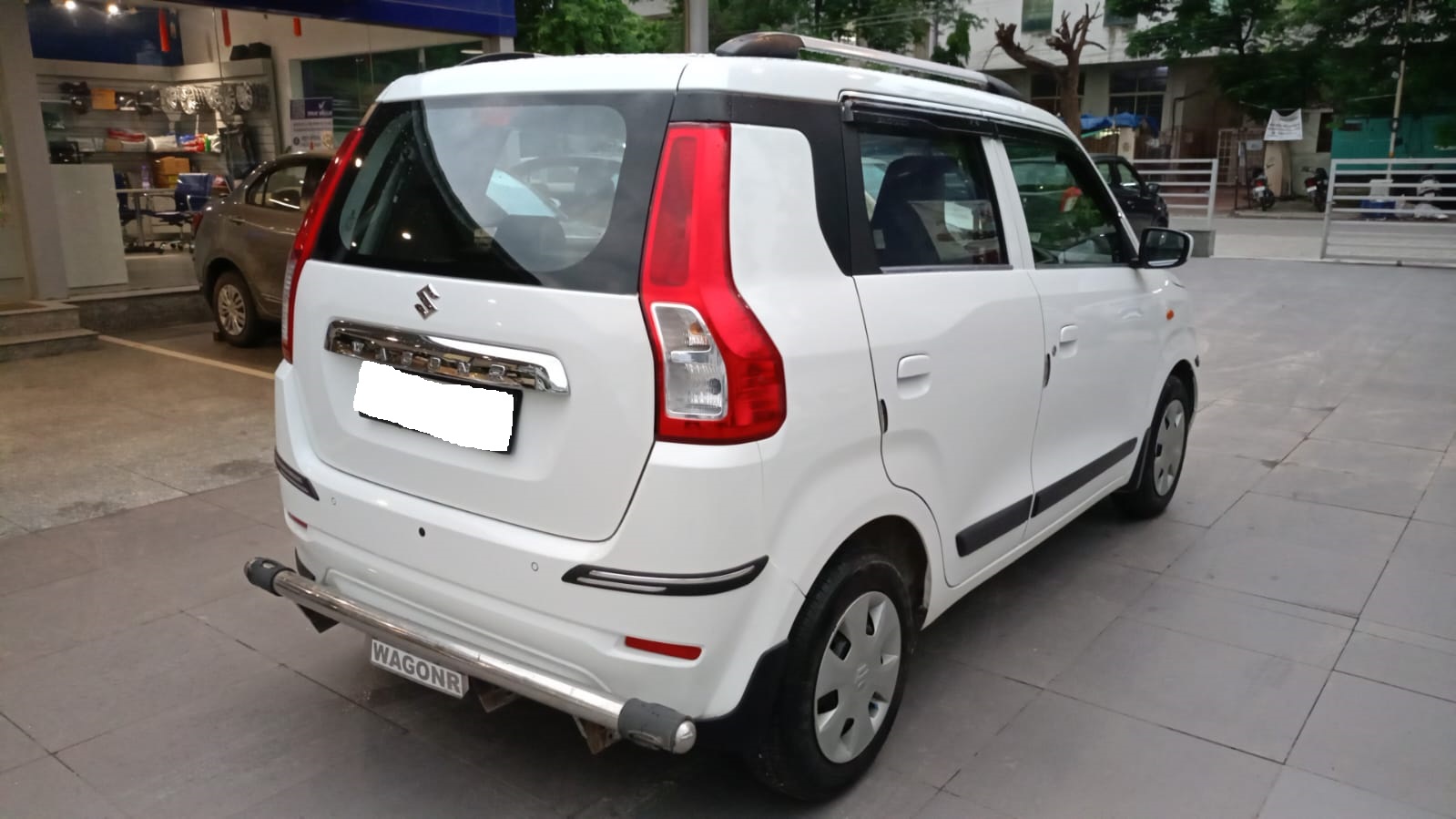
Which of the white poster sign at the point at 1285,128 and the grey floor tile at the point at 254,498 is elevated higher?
the white poster sign at the point at 1285,128

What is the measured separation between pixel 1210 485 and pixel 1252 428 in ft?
4.89

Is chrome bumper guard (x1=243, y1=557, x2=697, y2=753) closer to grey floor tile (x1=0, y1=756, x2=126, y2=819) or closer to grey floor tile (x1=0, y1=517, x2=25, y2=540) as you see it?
grey floor tile (x1=0, y1=756, x2=126, y2=819)

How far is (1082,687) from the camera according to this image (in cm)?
360

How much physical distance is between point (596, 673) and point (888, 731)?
3.51ft

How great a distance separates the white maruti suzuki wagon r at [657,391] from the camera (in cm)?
238

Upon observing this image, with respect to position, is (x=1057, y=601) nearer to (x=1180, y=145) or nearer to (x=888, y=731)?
(x=888, y=731)

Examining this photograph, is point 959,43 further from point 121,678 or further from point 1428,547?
point 121,678

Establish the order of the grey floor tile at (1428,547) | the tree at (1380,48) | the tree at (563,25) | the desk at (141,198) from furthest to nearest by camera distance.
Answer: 1. the tree at (1380,48)
2. the tree at (563,25)
3. the desk at (141,198)
4. the grey floor tile at (1428,547)

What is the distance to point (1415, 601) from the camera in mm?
4352

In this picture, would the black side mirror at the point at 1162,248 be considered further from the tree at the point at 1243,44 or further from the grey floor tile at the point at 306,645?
the tree at the point at 1243,44

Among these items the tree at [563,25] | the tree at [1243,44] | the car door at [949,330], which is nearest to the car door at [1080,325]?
the car door at [949,330]

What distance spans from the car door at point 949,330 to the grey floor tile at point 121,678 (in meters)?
2.32

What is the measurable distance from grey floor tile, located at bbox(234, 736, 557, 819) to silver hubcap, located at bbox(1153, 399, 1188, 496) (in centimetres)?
340

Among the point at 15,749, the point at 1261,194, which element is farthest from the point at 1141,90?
the point at 15,749
